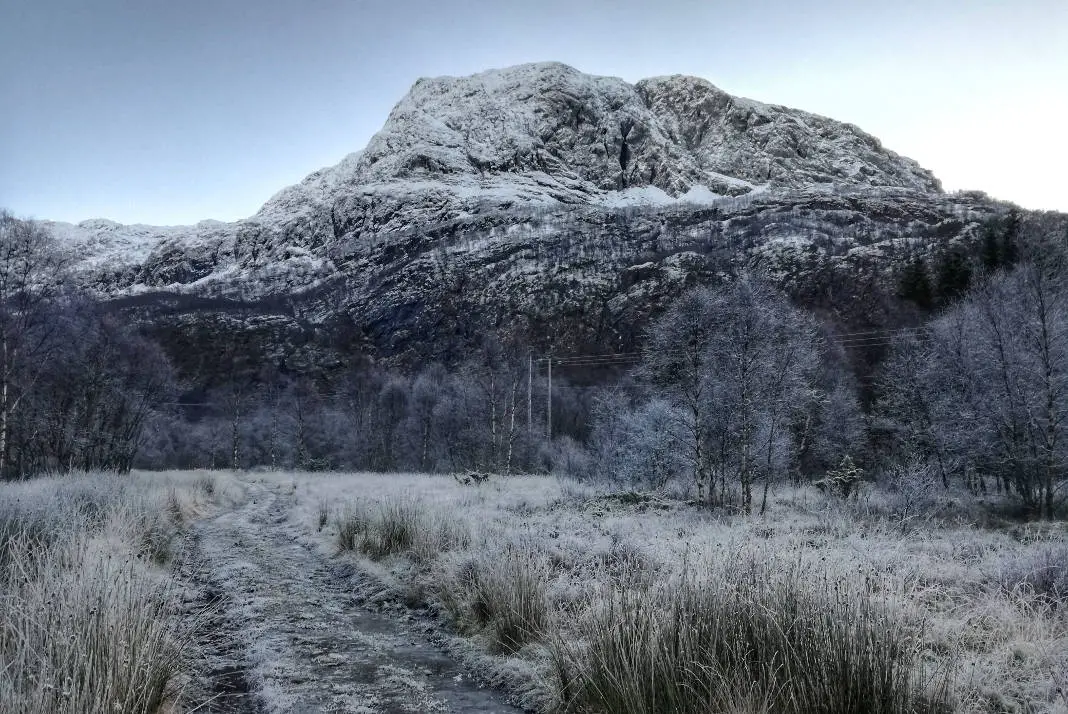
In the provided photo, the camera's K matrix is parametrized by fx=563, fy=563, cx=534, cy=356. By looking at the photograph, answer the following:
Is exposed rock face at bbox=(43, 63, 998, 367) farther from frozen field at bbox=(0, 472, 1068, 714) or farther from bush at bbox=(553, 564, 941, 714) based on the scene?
bush at bbox=(553, 564, 941, 714)

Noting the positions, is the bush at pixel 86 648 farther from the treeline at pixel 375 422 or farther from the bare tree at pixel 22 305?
the treeline at pixel 375 422

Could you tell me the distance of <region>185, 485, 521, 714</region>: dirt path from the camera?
500 cm

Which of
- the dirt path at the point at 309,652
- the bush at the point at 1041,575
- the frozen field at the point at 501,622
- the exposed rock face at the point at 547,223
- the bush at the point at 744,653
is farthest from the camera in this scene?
the exposed rock face at the point at 547,223

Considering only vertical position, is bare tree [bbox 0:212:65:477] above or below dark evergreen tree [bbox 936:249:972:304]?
below

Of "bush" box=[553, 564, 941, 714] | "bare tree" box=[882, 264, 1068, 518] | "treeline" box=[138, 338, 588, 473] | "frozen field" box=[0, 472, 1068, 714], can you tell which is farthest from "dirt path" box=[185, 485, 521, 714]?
"treeline" box=[138, 338, 588, 473]

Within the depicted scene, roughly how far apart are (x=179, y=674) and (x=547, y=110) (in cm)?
20092

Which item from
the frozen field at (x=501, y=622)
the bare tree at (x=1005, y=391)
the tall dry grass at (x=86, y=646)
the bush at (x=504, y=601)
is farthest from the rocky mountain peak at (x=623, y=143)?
the tall dry grass at (x=86, y=646)

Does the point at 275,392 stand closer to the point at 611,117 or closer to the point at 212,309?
the point at 212,309

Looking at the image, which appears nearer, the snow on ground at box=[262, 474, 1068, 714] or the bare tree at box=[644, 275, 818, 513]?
the snow on ground at box=[262, 474, 1068, 714]

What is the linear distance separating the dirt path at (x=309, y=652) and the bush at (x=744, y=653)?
1.36 m

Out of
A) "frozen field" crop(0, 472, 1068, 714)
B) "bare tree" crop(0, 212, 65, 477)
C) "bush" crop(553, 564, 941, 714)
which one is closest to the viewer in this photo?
"bush" crop(553, 564, 941, 714)

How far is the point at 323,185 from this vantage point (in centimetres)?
19288

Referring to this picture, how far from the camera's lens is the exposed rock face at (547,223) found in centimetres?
8062

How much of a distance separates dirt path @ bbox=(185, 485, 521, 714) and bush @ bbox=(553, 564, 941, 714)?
136 cm
